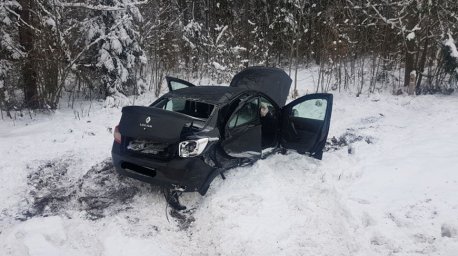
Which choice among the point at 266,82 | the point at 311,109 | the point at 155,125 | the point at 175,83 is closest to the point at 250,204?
the point at 155,125

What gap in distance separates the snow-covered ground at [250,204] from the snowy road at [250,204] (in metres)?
0.01

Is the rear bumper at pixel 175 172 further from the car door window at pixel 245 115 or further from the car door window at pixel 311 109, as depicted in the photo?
the car door window at pixel 311 109

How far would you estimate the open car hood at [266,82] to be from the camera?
8359 mm

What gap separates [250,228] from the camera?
4.94 metres

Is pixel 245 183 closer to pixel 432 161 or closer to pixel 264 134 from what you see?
pixel 264 134

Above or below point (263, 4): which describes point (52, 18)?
below

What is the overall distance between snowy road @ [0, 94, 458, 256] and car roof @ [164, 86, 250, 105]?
1187 mm

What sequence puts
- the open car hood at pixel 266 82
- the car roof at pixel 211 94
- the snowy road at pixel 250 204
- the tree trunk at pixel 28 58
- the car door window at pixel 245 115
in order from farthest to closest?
1. the tree trunk at pixel 28 58
2. the open car hood at pixel 266 82
3. the car roof at pixel 211 94
4. the car door window at pixel 245 115
5. the snowy road at pixel 250 204

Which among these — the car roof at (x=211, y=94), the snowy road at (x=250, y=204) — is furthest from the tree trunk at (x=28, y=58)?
the car roof at (x=211, y=94)

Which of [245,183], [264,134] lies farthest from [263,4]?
[245,183]

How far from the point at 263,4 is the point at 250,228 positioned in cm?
1542

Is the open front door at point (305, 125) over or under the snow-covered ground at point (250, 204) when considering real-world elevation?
over

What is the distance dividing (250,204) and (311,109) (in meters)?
2.17

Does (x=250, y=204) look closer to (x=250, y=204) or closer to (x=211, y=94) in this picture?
(x=250, y=204)
